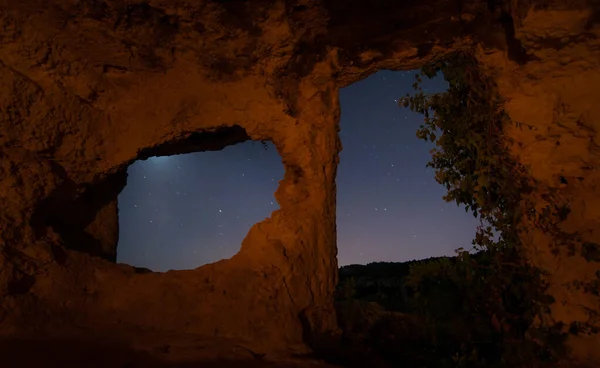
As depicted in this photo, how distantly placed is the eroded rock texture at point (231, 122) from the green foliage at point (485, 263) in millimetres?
220

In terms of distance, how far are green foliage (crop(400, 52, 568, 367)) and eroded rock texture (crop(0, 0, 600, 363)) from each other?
0.72 ft

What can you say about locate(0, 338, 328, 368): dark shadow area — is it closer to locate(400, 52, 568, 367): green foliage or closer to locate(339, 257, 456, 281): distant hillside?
locate(400, 52, 568, 367): green foliage

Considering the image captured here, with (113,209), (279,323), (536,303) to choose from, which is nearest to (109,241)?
(113,209)

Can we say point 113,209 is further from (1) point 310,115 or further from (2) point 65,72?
(1) point 310,115

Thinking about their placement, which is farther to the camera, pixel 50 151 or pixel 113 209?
pixel 113 209

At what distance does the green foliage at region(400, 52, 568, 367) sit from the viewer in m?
4.38

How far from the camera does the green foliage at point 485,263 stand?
4375 millimetres

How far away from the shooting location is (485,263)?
514 centimetres

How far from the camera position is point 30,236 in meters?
4.72

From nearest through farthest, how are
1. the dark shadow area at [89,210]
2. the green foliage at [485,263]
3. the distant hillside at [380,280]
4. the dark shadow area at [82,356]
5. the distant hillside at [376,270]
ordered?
the dark shadow area at [82,356] < the green foliage at [485,263] < the dark shadow area at [89,210] < the distant hillside at [380,280] < the distant hillside at [376,270]

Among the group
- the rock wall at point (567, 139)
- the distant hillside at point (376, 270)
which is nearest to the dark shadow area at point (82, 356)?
the rock wall at point (567, 139)

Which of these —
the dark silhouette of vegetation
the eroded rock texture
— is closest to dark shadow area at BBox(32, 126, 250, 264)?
the eroded rock texture

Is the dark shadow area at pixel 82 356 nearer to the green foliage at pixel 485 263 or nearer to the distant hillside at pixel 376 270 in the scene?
the green foliage at pixel 485 263

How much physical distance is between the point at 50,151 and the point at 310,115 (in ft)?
10.6
